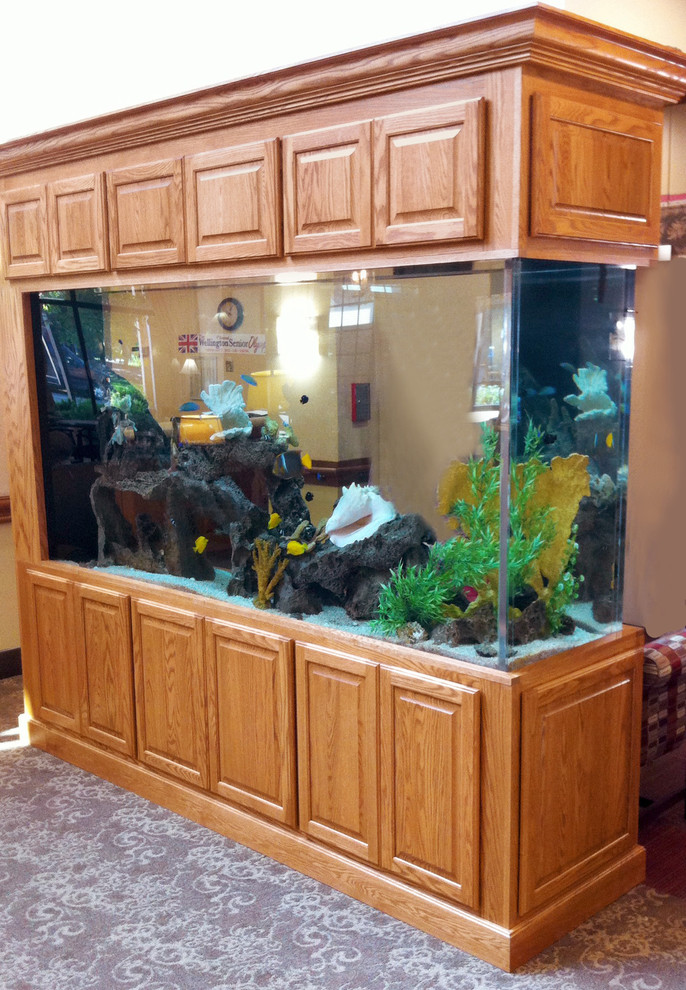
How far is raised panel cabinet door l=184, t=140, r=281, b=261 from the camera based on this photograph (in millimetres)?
2676

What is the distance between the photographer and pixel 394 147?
7.77 ft

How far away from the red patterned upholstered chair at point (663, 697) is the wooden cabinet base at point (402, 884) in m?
0.36

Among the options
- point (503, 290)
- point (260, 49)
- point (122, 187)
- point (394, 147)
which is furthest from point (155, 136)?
point (503, 290)

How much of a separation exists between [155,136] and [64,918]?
2.33m

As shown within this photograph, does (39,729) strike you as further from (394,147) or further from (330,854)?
(394,147)

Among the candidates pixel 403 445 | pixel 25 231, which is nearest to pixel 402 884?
pixel 403 445

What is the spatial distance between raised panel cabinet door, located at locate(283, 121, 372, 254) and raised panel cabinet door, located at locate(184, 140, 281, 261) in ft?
0.18

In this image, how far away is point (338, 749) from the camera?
2.74 metres

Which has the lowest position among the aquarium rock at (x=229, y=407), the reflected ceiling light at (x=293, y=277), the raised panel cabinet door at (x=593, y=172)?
the aquarium rock at (x=229, y=407)

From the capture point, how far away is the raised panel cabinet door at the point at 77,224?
3221mm


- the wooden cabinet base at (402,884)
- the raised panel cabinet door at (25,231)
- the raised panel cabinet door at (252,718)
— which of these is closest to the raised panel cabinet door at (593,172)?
the raised panel cabinet door at (252,718)

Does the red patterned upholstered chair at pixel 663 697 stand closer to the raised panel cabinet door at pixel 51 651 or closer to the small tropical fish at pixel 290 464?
the small tropical fish at pixel 290 464

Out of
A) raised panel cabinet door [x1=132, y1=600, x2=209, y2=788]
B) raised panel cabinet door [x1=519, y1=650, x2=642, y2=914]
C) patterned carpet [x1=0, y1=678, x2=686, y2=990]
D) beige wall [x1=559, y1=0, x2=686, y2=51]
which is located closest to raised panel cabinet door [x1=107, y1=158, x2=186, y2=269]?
raised panel cabinet door [x1=132, y1=600, x2=209, y2=788]

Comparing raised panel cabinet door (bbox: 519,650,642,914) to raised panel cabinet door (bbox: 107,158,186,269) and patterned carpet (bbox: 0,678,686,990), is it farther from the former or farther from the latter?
raised panel cabinet door (bbox: 107,158,186,269)
